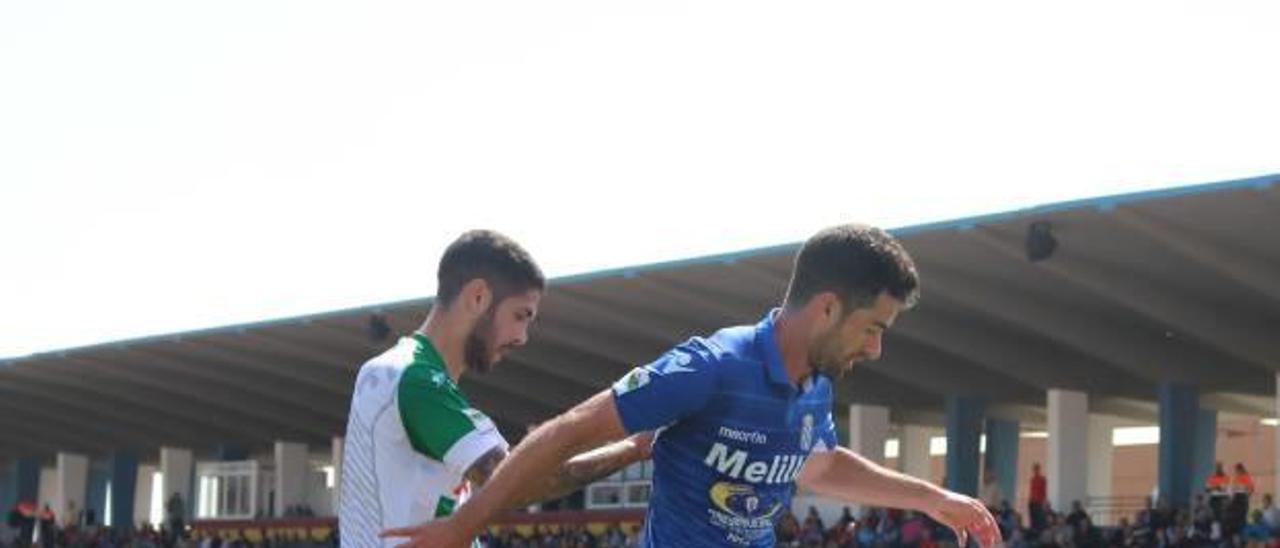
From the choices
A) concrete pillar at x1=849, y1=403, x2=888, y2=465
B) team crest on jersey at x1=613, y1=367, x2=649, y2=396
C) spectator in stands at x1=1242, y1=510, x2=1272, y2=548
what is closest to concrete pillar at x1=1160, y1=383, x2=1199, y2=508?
concrete pillar at x1=849, y1=403, x2=888, y2=465

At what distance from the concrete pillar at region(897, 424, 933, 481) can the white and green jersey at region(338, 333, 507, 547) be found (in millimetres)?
42215

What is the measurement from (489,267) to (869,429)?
3587 centimetres

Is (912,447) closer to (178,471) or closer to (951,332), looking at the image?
(951,332)

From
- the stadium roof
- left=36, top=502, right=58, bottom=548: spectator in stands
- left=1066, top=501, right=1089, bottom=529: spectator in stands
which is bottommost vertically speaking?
left=36, top=502, right=58, bottom=548: spectator in stands

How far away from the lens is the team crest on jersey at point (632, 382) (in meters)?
4.80

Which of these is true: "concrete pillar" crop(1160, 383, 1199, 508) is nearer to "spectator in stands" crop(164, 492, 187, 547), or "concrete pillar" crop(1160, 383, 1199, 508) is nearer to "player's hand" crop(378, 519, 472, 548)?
"spectator in stands" crop(164, 492, 187, 547)

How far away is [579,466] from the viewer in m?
5.01

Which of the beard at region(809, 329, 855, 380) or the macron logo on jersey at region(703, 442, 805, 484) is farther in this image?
the macron logo on jersey at region(703, 442, 805, 484)

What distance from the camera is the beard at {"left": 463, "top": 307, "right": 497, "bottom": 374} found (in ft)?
17.8

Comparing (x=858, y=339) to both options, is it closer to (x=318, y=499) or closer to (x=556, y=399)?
(x=556, y=399)

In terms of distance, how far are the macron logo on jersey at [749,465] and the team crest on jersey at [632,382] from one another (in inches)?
15.8

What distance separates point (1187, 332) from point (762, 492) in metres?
28.7

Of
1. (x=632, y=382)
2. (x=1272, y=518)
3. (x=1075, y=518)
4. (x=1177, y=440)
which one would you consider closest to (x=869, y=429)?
(x=1177, y=440)

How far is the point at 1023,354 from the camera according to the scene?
36.7 metres
